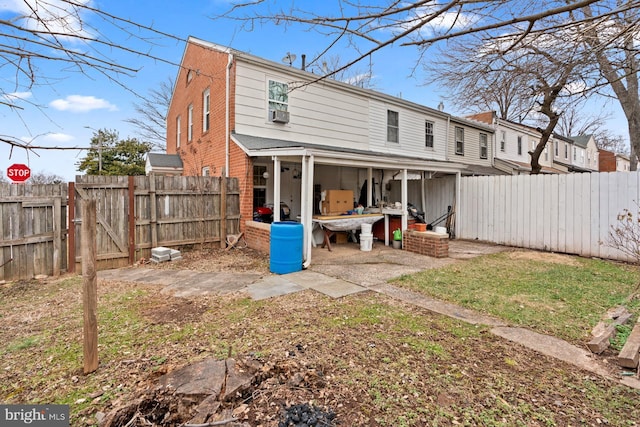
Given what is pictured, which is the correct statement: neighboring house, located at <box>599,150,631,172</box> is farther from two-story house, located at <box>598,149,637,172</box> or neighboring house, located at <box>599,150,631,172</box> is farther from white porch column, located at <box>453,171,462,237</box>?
white porch column, located at <box>453,171,462,237</box>

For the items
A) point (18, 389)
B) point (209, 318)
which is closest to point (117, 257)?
point (209, 318)

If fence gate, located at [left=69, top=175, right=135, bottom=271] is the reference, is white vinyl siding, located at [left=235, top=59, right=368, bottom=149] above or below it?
above

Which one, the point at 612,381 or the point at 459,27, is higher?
the point at 459,27

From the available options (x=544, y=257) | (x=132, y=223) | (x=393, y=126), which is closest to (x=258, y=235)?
(x=132, y=223)

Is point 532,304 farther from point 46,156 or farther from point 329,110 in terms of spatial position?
point 329,110

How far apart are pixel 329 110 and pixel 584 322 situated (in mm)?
9181

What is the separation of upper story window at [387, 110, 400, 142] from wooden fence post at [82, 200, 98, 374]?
11605 mm

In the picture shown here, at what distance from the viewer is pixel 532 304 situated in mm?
4445

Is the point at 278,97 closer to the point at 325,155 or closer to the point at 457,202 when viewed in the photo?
the point at 325,155

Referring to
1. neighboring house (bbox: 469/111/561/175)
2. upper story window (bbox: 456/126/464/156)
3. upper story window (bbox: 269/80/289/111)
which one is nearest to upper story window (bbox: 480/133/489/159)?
neighboring house (bbox: 469/111/561/175)

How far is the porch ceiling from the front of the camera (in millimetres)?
6770

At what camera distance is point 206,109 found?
10.9 m

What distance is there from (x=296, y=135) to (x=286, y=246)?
5147 millimetres

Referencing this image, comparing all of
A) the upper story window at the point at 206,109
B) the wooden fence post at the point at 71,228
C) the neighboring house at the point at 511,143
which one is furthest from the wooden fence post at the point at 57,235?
the neighboring house at the point at 511,143
